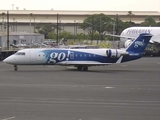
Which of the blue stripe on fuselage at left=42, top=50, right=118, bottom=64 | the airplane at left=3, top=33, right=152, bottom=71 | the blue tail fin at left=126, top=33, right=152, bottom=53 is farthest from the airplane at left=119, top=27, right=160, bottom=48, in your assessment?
the blue stripe on fuselage at left=42, top=50, right=118, bottom=64

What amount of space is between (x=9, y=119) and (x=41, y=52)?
26.2 metres

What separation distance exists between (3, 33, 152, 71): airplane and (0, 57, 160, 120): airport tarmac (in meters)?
6.76

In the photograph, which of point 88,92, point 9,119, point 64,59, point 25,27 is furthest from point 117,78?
point 25,27

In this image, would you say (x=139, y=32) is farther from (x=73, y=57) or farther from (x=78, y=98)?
(x=78, y=98)

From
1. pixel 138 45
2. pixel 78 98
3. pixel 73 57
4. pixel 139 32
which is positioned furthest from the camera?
pixel 139 32

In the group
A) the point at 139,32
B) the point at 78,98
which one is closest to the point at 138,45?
the point at 78,98

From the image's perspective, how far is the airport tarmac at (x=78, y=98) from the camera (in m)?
19.3

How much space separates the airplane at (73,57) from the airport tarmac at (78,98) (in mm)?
6761

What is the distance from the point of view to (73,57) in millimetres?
44688

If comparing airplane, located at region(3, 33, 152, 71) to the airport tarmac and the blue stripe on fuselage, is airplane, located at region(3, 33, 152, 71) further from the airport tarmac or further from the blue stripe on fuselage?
the airport tarmac

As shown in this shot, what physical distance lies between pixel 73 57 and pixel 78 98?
2014 cm

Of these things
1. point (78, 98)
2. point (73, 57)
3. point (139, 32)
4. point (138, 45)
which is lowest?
point (78, 98)

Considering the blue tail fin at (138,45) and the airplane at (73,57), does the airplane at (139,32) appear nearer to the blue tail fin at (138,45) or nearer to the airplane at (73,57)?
the blue tail fin at (138,45)

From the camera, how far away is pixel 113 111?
20344 millimetres
